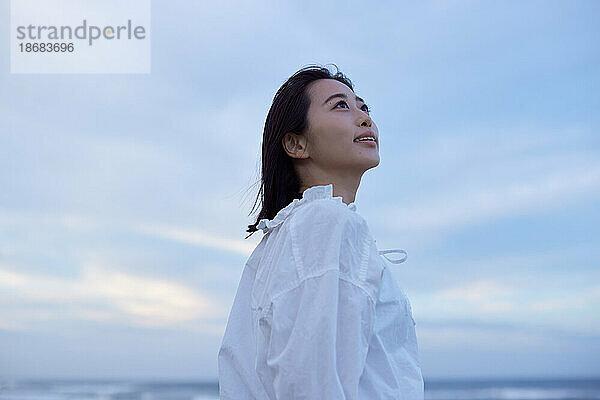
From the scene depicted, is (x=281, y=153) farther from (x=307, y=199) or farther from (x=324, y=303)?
(x=324, y=303)

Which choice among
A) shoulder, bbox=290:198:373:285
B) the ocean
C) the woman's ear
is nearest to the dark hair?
A: the woman's ear

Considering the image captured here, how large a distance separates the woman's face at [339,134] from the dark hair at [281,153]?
0.05 meters

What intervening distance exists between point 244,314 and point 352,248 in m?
0.45

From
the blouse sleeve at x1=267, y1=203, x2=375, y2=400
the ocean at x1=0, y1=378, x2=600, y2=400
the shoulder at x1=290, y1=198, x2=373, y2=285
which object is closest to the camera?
the blouse sleeve at x1=267, y1=203, x2=375, y2=400

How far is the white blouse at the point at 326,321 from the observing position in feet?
4.69

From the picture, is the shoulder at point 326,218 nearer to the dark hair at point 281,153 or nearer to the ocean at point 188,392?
the dark hair at point 281,153

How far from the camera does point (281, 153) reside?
7.04 feet

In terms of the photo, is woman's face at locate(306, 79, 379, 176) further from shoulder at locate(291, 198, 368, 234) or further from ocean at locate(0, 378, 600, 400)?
ocean at locate(0, 378, 600, 400)

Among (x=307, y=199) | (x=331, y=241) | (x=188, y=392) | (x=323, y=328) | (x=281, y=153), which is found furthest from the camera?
(x=188, y=392)

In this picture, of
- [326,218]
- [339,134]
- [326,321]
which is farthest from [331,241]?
[339,134]

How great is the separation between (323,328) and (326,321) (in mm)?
16

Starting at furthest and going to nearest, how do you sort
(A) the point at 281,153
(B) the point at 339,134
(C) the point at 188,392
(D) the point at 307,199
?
(C) the point at 188,392 < (A) the point at 281,153 < (B) the point at 339,134 < (D) the point at 307,199

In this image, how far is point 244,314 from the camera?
187cm

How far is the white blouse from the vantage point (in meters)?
1.43
